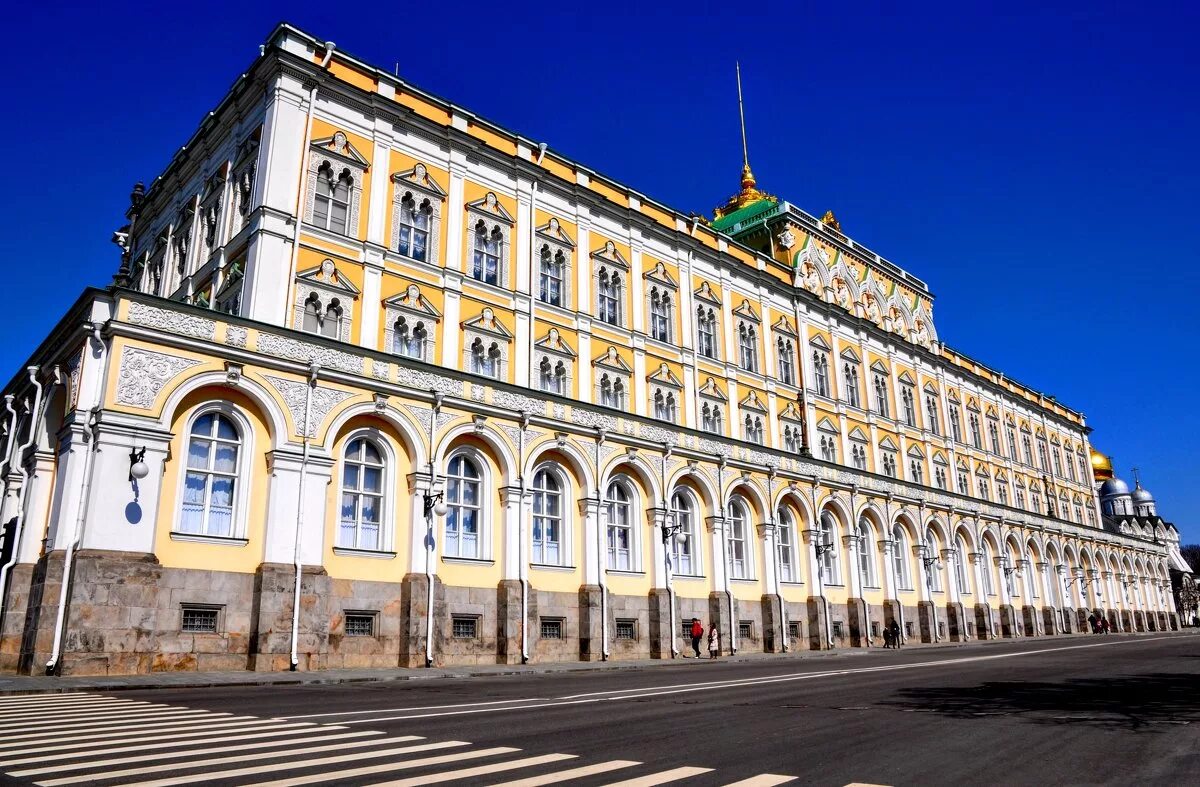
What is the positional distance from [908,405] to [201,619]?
47520 millimetres

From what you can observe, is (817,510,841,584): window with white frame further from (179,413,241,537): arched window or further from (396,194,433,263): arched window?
(179,413,241,537): arched window

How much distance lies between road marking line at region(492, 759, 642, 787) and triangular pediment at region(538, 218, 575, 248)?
31.3 meters

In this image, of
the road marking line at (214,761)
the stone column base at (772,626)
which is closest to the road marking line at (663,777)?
the road marking line at (214,761)

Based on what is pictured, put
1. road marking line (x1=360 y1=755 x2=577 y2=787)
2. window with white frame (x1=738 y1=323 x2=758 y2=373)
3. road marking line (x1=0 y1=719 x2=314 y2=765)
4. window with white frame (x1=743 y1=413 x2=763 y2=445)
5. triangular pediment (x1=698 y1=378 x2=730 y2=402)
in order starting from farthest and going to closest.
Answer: window with white frame (x1=738 y1=323 x2=758 y2=373)
window with white frame (x1=743 y1=413 x2=763 y2=445)
triangular pediment (x1=698 y1=378 x2=730 y2=402)
road marking line (x1=0 y1=719 x2=314 y2=765)
road marking line (x1=360 y1=755 x2=577 y2=787)

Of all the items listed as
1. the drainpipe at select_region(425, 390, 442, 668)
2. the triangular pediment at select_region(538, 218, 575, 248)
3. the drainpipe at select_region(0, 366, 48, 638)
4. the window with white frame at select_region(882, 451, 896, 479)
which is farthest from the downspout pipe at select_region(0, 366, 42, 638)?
the window with white frame at select_region(882, 451, 896, 479)

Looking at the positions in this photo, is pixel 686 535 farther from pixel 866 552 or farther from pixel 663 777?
pixel 663 777

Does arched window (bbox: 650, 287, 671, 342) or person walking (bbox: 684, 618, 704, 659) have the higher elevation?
arched window (bbox: 650, 287, 671, 342)

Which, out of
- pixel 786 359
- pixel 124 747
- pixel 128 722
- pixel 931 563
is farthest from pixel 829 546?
pixel 124 747

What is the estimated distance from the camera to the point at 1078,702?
45.7 feet

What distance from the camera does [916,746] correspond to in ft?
30.9

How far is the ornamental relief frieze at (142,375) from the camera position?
20562 millimetres

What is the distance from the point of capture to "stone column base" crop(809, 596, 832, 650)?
125 feet

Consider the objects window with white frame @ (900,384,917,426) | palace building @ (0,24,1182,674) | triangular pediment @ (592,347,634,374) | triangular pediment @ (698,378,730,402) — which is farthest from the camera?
window with white frame @ (900,384,917,426)

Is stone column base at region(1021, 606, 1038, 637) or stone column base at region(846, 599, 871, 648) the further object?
stone column base at region(1021, 606, 1038, 637)
